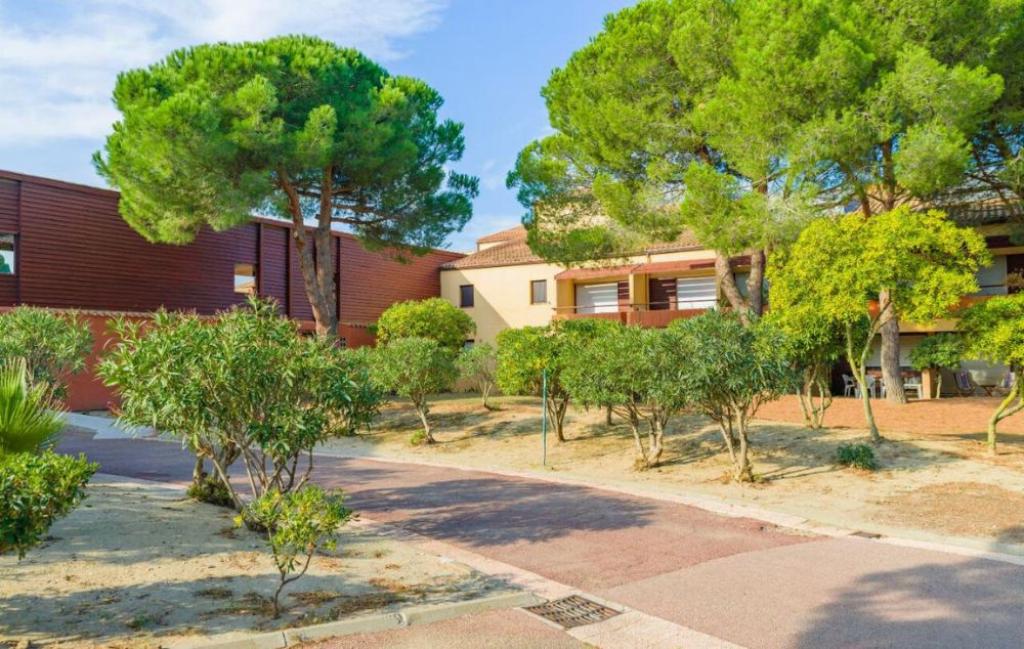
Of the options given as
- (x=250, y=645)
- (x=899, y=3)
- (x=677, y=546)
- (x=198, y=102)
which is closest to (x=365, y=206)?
(x=198, y=102)

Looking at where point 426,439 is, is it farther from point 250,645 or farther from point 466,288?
point 466,288

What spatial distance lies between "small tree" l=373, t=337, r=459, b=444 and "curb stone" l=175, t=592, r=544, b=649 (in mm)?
11927

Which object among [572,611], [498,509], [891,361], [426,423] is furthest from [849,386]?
[572,611]

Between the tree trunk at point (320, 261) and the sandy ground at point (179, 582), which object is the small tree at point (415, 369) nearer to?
the tree trunk at point (320, 261)

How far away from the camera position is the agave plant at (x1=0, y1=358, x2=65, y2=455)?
4895 millimetres

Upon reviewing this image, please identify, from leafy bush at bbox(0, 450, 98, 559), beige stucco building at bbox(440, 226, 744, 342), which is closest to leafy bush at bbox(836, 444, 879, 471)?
leafy bush at bbox(0, 450, 98, 559)

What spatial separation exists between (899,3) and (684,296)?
16188mm

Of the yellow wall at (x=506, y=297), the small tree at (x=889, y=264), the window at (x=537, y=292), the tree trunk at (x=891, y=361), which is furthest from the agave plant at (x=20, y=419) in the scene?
the window at (x=537, y=292)

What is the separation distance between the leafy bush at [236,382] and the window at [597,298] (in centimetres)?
2729

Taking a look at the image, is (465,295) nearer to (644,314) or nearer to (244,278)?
(644,314)

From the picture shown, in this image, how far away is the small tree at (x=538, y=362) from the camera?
17.4 m

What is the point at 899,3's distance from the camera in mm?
18688

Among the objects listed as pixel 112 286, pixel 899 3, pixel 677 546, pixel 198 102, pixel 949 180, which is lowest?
pixel 677 546

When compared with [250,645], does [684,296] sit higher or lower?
higher
